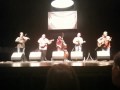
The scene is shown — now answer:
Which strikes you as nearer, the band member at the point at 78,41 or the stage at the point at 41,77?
the stage at the point at 41,77

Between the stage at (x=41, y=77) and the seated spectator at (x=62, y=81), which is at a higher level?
the seated spectator at (x=62, y=81)

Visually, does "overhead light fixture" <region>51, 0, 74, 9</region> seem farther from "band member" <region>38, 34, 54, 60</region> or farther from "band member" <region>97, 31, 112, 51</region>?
"band member" <region>97, 31, 112, 51</region>

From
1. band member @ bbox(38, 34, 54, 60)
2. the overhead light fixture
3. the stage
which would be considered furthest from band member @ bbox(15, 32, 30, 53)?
the stage

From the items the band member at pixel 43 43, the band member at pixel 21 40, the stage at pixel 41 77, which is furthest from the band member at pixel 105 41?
the stage at pixel 41 77

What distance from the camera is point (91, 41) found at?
7.12m

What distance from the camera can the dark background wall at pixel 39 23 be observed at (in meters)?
7.02

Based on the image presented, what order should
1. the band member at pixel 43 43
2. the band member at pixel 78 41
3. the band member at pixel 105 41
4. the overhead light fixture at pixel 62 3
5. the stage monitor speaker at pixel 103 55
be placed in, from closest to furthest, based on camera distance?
the stage monitor speaker at pixel 103 55, the overhead light fixture at pixel 62 3, the band member at pixel 105 41, the band member at pixel 78 41, the band member at pixel 43 43

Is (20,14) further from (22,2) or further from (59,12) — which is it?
(59,12)

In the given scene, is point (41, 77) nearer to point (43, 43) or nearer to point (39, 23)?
point (43, 43)

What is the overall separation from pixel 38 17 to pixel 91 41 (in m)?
1.68

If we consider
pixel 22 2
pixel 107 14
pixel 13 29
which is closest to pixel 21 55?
pixel 13 29

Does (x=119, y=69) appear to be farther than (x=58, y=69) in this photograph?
No

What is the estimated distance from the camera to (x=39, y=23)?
740cm

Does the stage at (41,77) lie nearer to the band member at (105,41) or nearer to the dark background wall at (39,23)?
the band member at (105,41)
